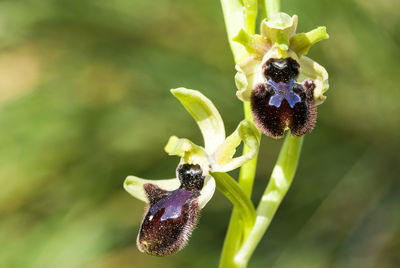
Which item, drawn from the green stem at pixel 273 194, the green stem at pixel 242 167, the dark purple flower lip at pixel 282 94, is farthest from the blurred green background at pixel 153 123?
the dark purple flower lip at pixel 282 94

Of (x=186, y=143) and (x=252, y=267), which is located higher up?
(x=186, y=143)

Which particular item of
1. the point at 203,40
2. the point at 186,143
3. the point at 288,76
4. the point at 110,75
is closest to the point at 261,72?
the point at 288,76

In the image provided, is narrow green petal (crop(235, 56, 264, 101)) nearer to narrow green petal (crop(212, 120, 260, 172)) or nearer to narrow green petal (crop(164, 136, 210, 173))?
narrow green petal (crop(212, 120, 260, 172))

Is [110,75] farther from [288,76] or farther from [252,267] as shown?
[288,76]

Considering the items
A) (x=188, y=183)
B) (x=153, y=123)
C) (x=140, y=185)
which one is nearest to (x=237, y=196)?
(x=188, y=183)

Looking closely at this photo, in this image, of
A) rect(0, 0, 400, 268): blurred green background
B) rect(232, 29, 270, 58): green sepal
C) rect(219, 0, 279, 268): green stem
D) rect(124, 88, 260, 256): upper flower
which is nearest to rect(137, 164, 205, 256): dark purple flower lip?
rect(124, 88, 260, 256): upper flower

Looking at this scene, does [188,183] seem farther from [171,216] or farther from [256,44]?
[256,44]
